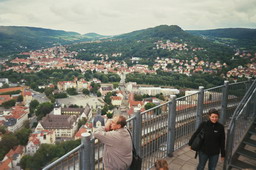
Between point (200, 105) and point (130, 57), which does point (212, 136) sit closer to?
point (200, 105)

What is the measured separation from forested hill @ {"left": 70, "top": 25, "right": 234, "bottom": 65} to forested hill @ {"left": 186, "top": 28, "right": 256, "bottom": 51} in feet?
6.88

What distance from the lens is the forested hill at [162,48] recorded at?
6056cm

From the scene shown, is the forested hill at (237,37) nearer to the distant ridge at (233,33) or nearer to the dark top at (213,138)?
the distant ridge at (233,33)

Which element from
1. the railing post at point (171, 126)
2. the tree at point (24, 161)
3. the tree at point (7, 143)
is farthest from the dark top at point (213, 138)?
the tree at point (7, 143)

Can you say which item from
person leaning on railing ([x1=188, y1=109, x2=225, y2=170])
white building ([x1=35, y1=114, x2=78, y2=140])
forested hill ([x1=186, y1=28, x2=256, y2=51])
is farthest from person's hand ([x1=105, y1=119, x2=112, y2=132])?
forested hill ([x1=186, y1=28, x2=256, y2=51])

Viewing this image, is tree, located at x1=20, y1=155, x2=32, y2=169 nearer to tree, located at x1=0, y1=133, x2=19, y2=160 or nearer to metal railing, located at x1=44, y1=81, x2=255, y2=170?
tree, located at x1=0, y1=133, x2=19, y2=160

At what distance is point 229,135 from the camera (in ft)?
8.75

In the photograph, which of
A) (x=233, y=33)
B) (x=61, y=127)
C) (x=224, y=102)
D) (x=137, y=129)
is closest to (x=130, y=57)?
(x=233, y=33)

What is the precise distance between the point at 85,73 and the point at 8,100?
90.9ft

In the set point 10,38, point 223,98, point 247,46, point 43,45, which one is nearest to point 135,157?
point 223,98

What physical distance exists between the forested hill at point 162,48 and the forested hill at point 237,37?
82.5 inches

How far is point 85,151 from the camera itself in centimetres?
188

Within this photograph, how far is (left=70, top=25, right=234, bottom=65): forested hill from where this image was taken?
60.6m

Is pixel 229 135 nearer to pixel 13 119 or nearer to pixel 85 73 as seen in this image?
pixel 13 119
